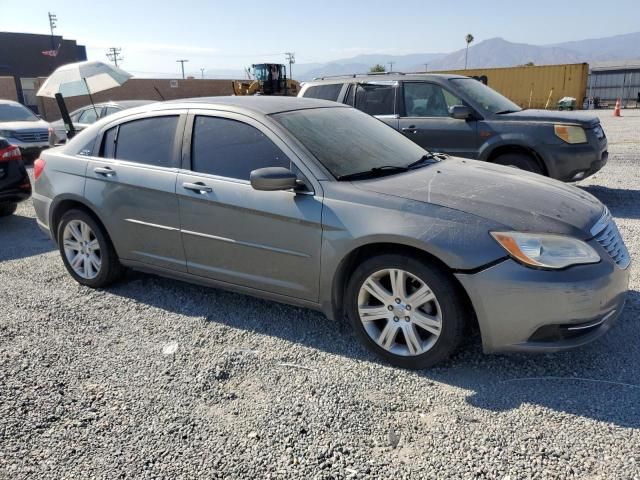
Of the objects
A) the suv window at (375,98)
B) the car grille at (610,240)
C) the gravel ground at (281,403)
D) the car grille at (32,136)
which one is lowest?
the gravel ground at (281,403)

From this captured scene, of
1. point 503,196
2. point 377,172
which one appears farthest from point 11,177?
point 503,196

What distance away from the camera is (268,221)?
356 cm

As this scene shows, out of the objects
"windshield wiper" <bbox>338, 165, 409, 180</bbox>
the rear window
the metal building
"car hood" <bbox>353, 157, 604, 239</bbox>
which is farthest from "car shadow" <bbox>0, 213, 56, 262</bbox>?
the metal building

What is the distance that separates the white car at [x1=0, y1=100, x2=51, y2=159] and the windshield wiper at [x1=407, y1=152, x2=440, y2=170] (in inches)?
437

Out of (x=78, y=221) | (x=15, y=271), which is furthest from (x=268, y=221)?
(x=15, y=271)

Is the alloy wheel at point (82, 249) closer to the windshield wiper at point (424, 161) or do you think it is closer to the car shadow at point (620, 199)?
the windshield wiper at point (424, 161)

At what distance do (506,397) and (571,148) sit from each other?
510cm

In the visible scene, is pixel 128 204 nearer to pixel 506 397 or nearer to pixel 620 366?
pixel 506 397

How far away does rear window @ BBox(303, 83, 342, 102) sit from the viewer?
26.8 ft

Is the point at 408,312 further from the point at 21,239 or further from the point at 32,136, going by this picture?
the point at 32,136

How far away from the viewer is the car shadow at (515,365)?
2.87 m

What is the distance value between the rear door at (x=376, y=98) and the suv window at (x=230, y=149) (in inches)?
173

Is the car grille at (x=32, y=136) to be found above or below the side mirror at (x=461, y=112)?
below

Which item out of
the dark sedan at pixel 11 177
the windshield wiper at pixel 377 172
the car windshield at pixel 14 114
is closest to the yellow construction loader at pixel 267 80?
the car windshield at pixel 14 114
